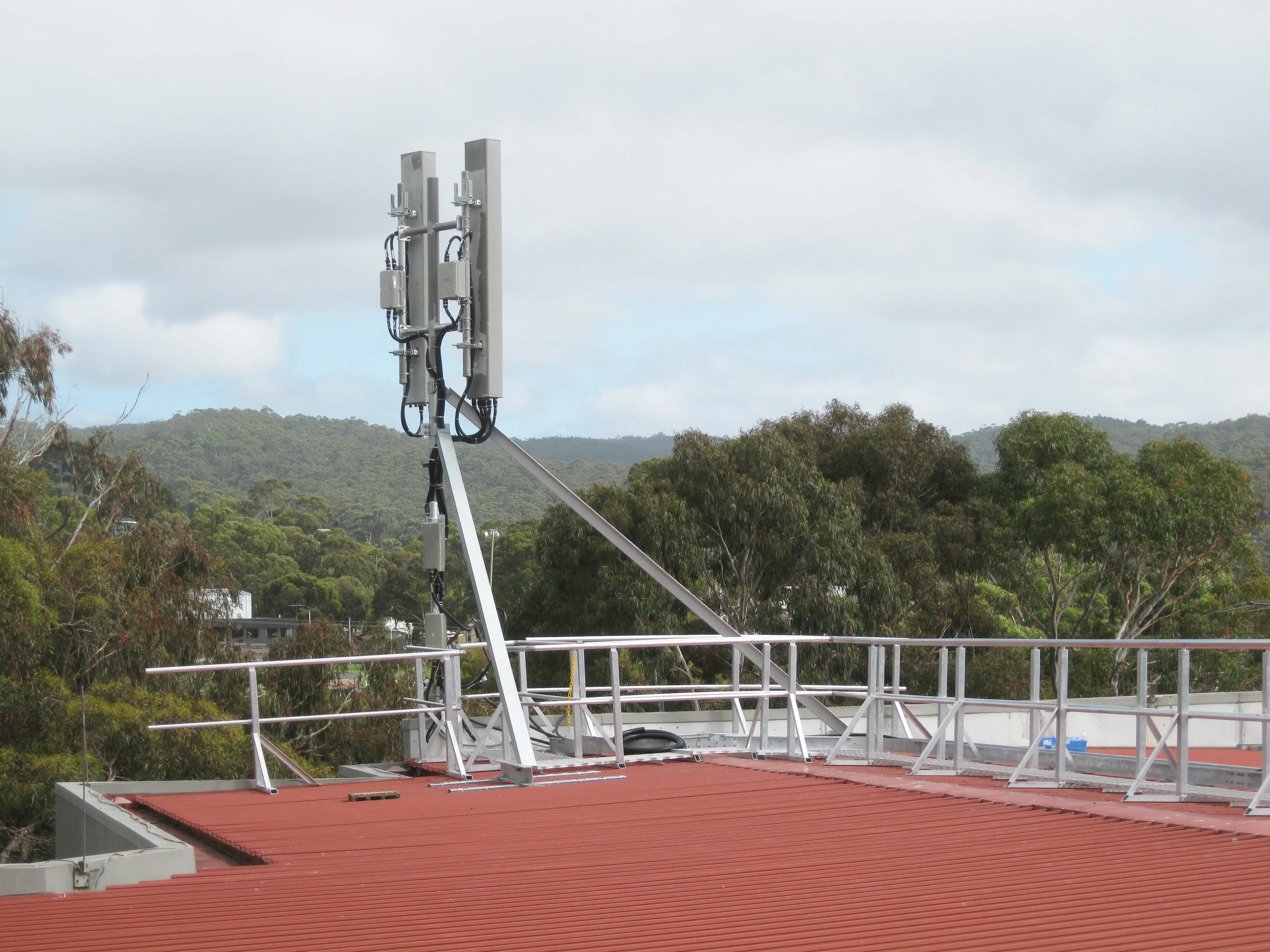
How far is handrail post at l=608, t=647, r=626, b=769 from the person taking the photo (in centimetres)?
921

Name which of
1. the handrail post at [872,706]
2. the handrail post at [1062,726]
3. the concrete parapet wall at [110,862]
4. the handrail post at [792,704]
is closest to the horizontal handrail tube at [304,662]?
the concrete parapet wall at [110,862]

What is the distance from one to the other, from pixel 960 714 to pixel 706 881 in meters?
3.94

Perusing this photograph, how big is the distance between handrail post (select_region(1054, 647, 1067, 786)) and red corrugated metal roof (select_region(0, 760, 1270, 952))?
12 centimetres

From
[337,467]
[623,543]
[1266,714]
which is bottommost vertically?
[1266,714]

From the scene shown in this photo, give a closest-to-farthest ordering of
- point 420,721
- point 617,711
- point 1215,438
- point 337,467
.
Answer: point 617,711 < point 420,721 < point 1215,438 < point 337,467

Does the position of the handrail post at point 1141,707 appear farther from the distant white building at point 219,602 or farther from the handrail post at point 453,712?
the distant white building at point 219,602

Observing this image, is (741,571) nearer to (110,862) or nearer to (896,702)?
(896,702)

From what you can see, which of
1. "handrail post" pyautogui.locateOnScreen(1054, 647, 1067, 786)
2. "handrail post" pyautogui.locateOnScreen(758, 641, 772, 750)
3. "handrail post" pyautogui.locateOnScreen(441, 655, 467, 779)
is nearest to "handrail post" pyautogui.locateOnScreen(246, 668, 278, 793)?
"handrail post" pyautogui.locateOnScreen(441, 655, 467, 779)

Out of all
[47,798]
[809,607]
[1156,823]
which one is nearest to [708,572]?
[809,607]

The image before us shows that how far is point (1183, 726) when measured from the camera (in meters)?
7.20

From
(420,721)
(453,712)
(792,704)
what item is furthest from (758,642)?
(420,721)

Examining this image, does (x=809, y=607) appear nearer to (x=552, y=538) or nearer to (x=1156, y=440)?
(x=552, y=538)

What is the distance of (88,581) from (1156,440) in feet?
86.6

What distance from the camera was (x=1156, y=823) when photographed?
640 centimetres
